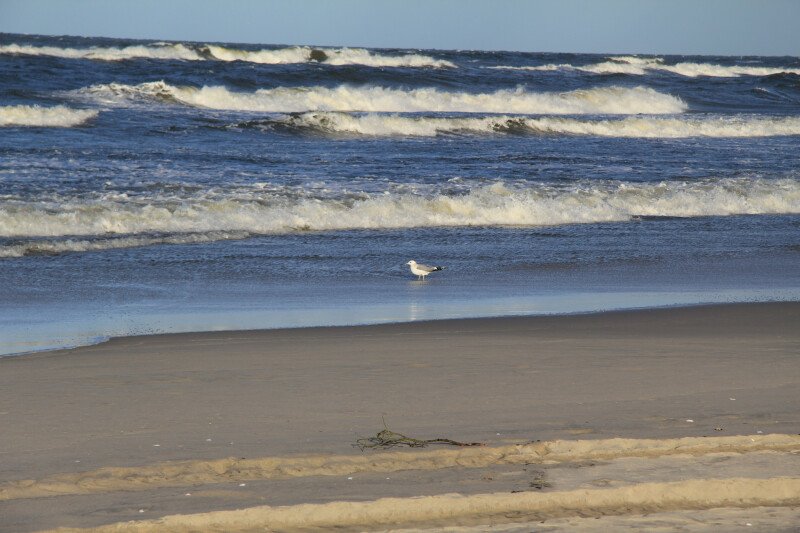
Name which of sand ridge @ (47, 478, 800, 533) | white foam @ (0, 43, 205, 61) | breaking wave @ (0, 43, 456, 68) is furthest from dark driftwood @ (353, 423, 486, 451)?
white foam @ (0, 43, 205, 61)

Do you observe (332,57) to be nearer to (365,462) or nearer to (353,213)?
(353,213)

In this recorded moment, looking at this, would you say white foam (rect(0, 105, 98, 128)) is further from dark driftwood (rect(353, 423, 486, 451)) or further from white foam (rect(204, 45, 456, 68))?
white foam (rect(204, 45, 456, 68))

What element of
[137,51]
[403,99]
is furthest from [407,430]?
[137,51]

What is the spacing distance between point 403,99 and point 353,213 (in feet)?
65.2

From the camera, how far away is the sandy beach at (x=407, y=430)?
136 inches

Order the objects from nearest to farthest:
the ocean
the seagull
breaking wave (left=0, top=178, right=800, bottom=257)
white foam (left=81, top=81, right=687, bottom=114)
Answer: the ocean → the seagull → breaking wave (left=0, top=178, right=800, bottom=257) → white foam (left=81, top=81, right=687, bottom=114)

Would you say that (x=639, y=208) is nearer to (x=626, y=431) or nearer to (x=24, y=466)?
(x=626, y=431)

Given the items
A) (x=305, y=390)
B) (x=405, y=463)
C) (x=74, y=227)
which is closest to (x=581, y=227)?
(x=74, y=227)

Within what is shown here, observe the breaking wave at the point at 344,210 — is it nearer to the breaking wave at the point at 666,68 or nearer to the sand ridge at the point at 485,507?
the sand ridge at the point at 485,507

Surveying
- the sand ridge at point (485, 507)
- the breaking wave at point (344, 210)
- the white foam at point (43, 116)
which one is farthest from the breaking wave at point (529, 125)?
the sand ridge at point (485, 507)

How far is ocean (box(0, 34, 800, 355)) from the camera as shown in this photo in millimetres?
8125

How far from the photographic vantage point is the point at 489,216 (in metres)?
12.9

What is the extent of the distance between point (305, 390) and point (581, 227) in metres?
7.90

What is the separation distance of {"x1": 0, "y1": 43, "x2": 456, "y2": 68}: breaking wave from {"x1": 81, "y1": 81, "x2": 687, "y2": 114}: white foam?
33.6 ft
